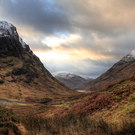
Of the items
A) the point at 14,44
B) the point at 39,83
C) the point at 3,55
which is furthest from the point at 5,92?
the point at 14,44

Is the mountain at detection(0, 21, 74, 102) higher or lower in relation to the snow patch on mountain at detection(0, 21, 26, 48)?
lower

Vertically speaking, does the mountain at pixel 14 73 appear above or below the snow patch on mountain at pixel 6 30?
below

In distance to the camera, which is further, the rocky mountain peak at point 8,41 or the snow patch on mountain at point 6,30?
the snow patch on mountain at point 6,30

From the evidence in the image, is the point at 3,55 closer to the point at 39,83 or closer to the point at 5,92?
the point at 39,83

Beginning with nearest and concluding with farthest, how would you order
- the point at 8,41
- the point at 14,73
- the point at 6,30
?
the point at 14,73 < the point at 8,41 < the point at 6,30

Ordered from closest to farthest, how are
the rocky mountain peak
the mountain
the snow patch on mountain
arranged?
the mountain, the rocky mountain peak, the snow patch on mountain

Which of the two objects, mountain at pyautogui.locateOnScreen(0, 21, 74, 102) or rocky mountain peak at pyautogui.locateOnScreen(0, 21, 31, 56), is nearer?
mountain at pyautogui.locateOnScreen(0, 21, 74, 102)

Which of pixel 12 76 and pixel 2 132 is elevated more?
pixel 12 76

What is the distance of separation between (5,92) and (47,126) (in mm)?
86666

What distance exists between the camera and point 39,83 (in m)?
131

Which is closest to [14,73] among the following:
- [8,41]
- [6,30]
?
[8,41]

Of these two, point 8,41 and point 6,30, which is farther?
point 6,30

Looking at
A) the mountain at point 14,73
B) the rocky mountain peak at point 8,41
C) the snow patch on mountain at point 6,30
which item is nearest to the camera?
the mountain at point 14,73

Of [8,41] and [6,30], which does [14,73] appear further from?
[6,30]
